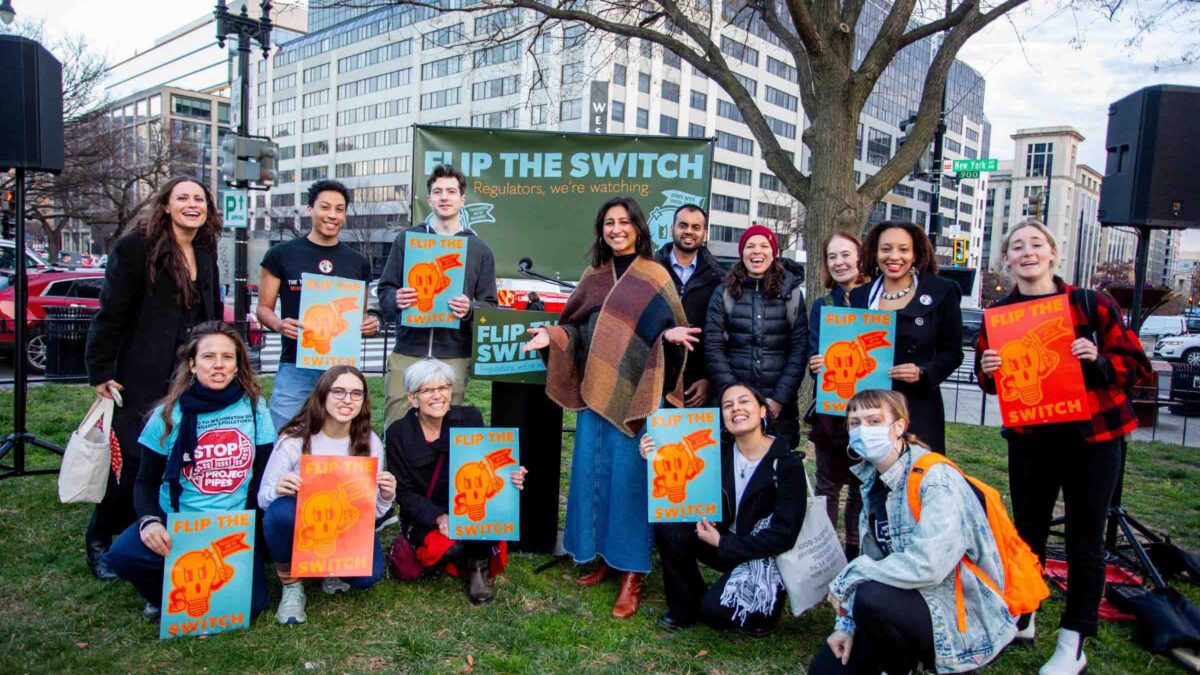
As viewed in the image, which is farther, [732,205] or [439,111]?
[732,205]

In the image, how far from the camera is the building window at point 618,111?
5375 cm

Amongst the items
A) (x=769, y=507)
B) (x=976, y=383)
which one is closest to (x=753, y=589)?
(x=769, y=507)

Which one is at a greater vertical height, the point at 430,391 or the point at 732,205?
the point at 732,205

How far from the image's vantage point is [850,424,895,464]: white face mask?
9.80ft

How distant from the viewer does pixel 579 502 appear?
4.06 m

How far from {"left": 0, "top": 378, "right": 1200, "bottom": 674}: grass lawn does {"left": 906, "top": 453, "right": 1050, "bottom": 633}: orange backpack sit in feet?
2.04

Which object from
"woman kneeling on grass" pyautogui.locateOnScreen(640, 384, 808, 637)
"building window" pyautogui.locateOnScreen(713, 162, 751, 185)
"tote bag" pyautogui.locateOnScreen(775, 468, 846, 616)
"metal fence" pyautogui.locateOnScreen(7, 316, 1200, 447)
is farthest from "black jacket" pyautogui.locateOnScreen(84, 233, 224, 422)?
"building window" pyautogui.locateOnScreen(713, 162, 751, 185)

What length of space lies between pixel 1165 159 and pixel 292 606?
5087 millimetres

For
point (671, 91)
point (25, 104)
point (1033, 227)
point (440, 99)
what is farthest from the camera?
point (440, 99)

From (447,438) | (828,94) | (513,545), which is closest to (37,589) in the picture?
(447,438)

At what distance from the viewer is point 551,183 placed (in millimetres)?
5949

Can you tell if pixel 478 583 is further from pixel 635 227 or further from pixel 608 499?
pixel 635 227

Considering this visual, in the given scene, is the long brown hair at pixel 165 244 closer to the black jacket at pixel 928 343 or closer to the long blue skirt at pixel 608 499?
the long blue skirt at pixel 608 499

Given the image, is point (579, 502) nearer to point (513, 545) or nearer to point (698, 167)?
point (513, 545)
